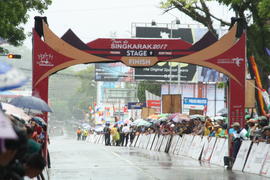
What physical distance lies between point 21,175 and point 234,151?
16.0 m

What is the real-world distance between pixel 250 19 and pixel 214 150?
18.8 feet

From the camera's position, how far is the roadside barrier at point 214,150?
2077cm

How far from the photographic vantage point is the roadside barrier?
20772mm

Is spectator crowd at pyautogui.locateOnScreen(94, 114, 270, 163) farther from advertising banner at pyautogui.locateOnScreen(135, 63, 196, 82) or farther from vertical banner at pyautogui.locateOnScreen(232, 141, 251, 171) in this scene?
advertising banner at pyautogui.locateOnScreen(135, 63, 196, 82)

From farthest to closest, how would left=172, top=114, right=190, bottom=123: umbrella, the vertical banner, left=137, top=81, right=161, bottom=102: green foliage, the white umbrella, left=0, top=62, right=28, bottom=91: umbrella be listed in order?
left=137, top=81, right=161, bottom=102: green foliage, left=172, top=114, right=190, bottom=123: umbrella, the vertical banner, left=0, top=62, right=28, bottom=91: umbrella, the white umbrella

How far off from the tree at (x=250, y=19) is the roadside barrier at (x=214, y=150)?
11.8 feet

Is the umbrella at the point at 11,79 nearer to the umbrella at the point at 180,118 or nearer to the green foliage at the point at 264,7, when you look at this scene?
the green foliage at the point at 264,7

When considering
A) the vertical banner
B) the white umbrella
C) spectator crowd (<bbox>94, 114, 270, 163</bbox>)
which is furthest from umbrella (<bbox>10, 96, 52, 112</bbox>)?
the white umbrella

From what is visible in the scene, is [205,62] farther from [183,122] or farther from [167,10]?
[183,122]

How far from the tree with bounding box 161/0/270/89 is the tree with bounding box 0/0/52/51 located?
17.1 ft

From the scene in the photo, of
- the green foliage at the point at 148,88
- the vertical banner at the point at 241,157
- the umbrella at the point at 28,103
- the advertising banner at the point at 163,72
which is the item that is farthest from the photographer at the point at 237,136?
the green foliage at the point at 148,88

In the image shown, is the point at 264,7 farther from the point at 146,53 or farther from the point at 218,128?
the point at 218,128

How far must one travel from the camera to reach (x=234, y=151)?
2344cm

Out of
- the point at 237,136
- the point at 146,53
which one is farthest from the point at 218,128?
the point at 146,53
